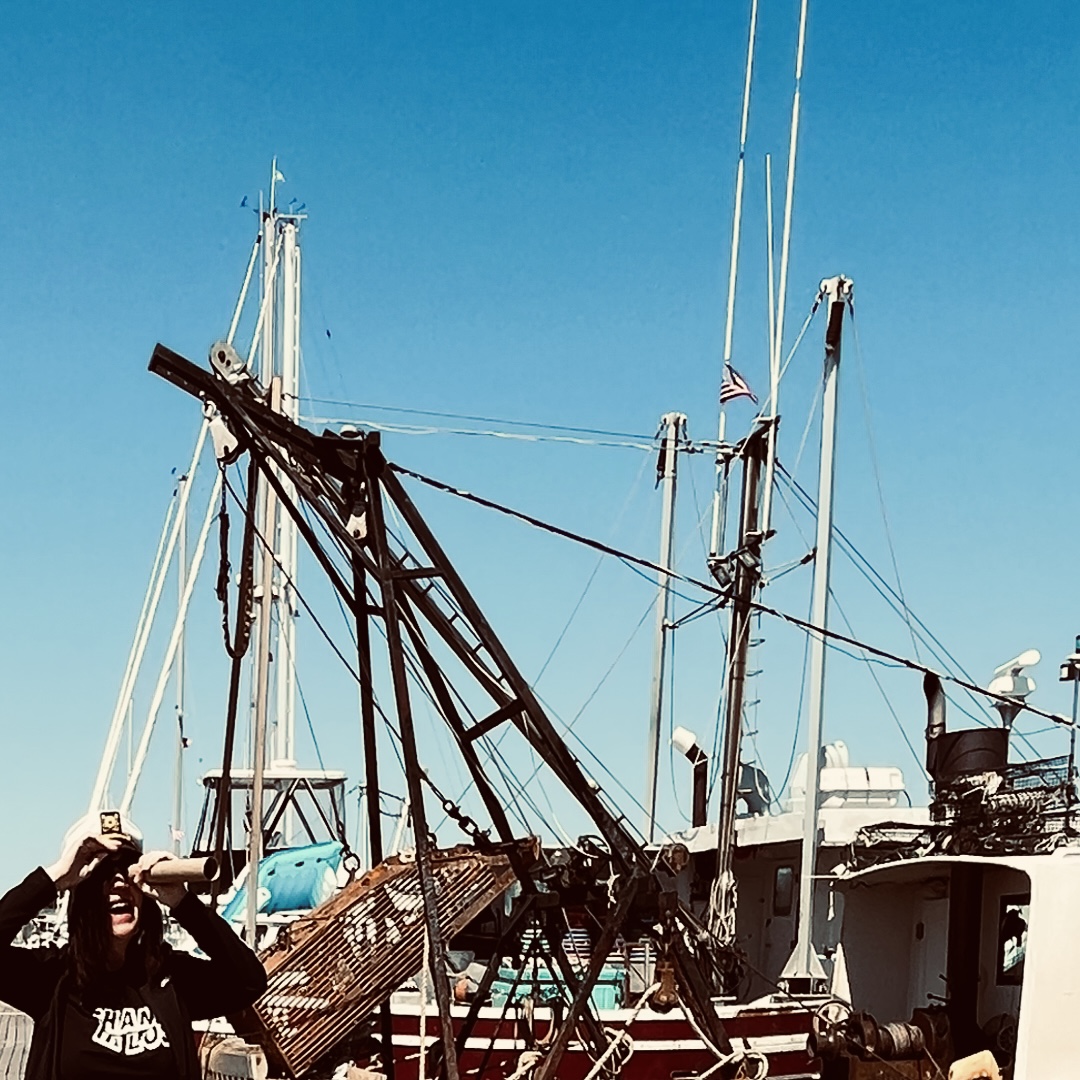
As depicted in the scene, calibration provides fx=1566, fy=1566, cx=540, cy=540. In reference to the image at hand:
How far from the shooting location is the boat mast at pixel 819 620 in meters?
17.2

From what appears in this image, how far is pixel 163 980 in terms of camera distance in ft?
15.5

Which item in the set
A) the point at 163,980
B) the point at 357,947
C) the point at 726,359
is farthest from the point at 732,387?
the point at 163,980

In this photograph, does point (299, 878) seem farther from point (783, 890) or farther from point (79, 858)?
point (79, 858)

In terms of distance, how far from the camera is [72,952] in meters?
4.57

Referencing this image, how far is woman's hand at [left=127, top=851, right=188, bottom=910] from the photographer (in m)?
4.52

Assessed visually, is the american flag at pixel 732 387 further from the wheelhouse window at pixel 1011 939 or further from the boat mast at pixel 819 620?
the wheelhouse window at pixel 1011 939

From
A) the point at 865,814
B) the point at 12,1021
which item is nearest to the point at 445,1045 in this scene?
the point at 865,814

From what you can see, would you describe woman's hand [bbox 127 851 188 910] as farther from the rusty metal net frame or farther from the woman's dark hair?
the rusty metal net frame

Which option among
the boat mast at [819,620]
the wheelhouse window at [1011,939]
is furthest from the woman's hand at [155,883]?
the boat mast at [819,620]

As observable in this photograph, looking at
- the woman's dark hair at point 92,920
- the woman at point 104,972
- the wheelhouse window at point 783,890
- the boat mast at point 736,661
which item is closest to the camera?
Answer: the woman at point 104,972

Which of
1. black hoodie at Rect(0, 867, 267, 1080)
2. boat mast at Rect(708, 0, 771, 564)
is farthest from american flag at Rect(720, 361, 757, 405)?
black hoodie at Rect(0, 867, 267, 1080)

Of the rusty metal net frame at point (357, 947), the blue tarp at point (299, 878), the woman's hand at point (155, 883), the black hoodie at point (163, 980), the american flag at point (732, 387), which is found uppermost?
the american flag at point (732, 387)

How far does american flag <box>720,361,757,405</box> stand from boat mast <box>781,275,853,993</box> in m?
2.65

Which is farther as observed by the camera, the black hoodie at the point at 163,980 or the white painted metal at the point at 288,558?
the white painted metal at the point at 288,558
